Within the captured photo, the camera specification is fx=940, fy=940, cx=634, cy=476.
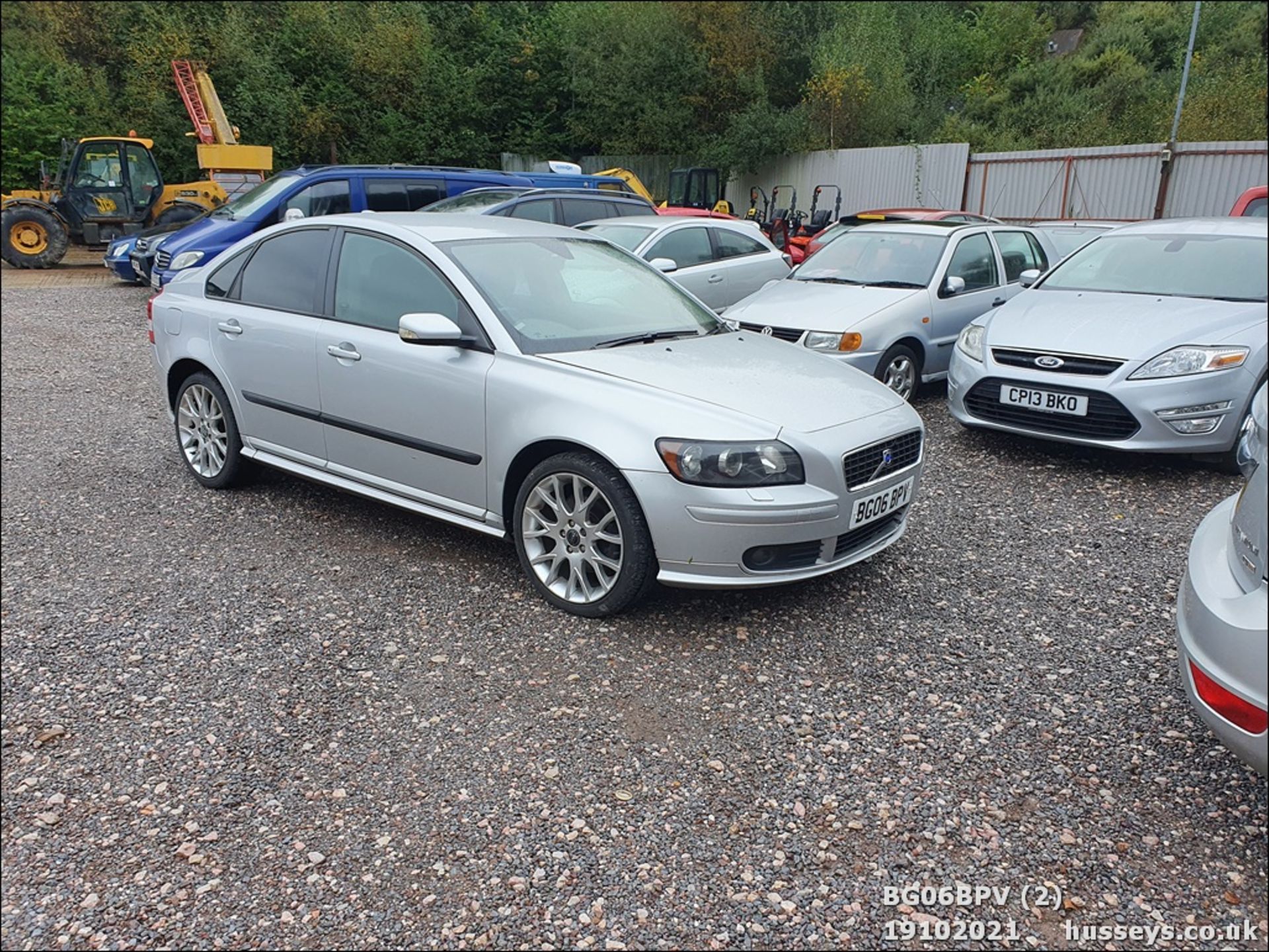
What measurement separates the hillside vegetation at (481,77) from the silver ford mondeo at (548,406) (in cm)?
914

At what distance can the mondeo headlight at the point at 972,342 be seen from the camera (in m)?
6.05

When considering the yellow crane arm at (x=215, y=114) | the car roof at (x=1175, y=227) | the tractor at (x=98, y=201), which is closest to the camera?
the car roof at (x=1175, y=227)

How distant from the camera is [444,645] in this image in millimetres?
3578

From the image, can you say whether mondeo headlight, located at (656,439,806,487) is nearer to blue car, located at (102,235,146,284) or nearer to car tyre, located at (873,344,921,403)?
car tyre, located at (873,344,921,403)

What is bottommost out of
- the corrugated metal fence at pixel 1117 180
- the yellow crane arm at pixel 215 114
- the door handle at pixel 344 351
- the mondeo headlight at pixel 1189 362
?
the mondeo headlight at pixel 1189 362

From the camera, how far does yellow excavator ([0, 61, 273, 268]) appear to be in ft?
52.2

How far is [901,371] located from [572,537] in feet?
14.2

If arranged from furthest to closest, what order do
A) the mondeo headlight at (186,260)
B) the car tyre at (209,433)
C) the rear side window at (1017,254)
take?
the mondeo headlight at (186,260) → the rear side window at (1017,254) → the car tyre at (209,433)

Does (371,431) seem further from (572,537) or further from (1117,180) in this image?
(1117,180)

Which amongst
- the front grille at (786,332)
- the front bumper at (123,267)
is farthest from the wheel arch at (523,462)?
the front bumper at (123,267)

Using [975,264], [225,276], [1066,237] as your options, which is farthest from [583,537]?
[1066,237]

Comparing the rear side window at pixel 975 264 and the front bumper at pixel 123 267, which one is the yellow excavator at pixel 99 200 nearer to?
the front bumper at pixel 123 267

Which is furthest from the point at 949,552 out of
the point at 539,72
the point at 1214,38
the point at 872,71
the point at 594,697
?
the point at 539,72

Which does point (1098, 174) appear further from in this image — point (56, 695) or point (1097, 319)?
point (56, 695)
